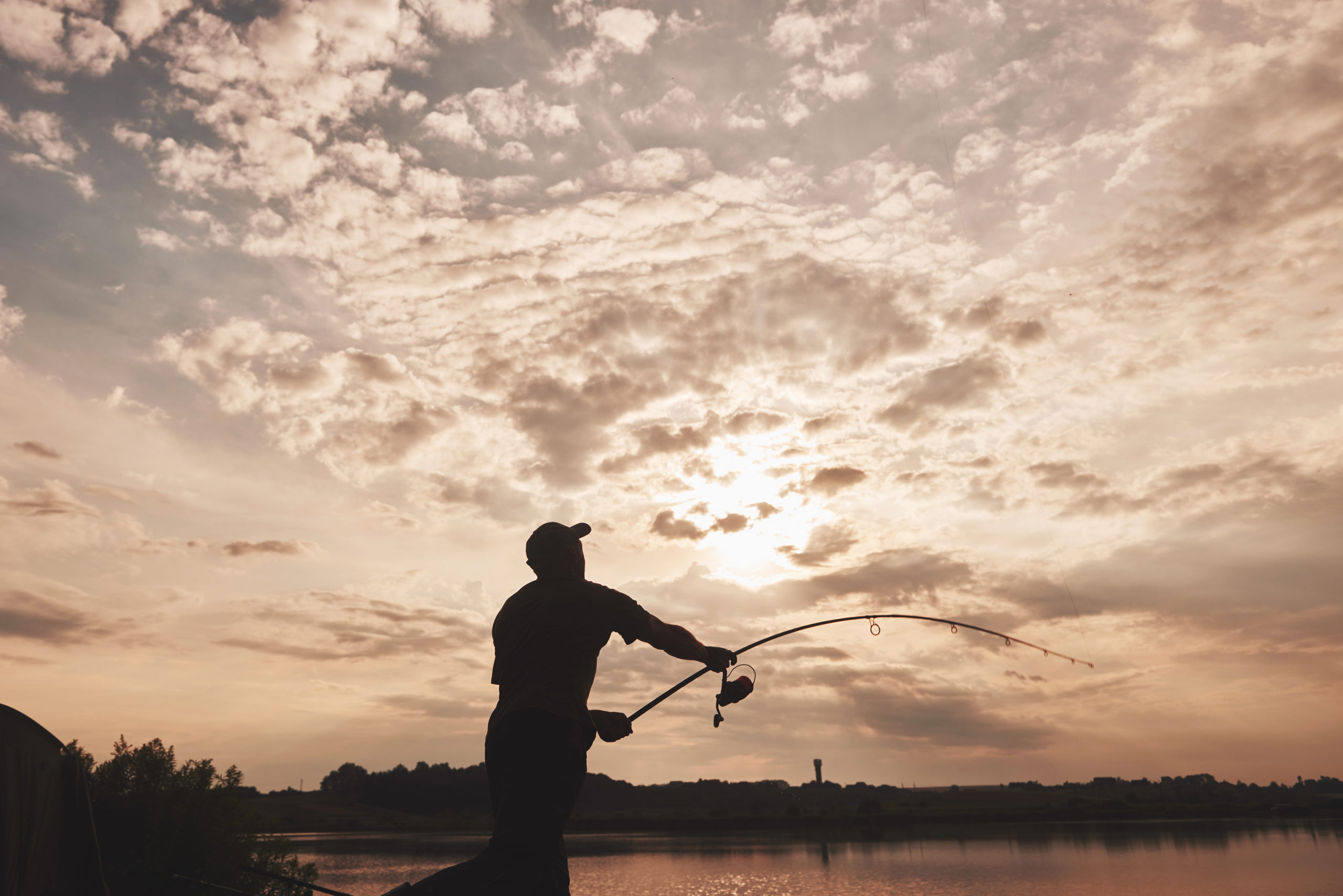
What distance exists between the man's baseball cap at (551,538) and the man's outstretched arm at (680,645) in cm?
80

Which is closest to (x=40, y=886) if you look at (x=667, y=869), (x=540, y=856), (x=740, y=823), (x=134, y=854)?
(x=540, y=856)

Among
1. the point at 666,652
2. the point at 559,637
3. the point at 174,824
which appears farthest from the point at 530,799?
the point at 174,824

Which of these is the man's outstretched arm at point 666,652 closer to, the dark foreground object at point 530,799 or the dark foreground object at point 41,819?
the dark foreground object at point 530,799

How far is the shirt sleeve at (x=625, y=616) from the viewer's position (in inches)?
205

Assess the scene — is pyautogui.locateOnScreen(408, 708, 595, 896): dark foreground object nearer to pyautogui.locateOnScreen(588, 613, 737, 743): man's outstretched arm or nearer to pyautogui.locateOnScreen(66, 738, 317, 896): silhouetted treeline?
pyautogui.locateOnScreen(588, 613, 737, 743): man's outstretched arm

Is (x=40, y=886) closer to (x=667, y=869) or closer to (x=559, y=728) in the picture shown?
(x=559, y=728)

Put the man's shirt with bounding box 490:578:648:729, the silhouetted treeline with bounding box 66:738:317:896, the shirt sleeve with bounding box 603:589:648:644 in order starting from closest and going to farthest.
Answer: the man's shirt with bounding box 490:578:648:729 < the shirt sleeve with bounding box 603:589:648:644 < the silhouetted treeline with bounding box 66:738:317:896

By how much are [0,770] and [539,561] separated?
3.33 meters

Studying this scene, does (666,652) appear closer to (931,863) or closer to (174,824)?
(174,824)

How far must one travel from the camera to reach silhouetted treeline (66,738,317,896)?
19.8 metres

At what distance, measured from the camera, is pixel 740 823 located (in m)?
150

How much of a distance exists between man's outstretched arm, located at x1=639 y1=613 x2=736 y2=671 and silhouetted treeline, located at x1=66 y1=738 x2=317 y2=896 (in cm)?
1826

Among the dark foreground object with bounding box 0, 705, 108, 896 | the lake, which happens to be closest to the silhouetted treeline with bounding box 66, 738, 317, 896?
the dark foreground object with bounding box 0, 705, 108, 896

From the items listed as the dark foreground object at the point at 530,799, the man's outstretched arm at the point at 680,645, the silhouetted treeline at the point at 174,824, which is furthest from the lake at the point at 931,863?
the dark foreground object at the point at 530,799
